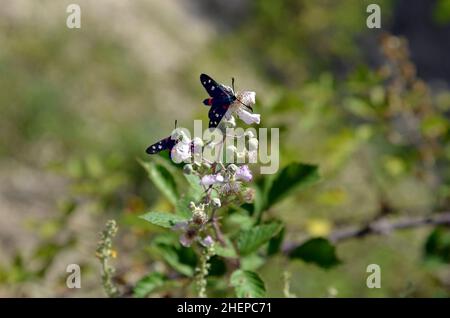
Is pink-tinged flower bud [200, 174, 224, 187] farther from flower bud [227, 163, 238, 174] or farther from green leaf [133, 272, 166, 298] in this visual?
green leaf [133, 272, 166, 298]

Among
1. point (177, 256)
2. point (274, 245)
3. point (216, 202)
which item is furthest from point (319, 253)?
point (216, 202)

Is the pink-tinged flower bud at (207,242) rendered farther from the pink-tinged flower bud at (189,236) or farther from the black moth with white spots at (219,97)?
the black moth with white spots at (219,97)

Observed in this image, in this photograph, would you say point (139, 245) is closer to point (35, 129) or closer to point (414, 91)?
point (414, 91)

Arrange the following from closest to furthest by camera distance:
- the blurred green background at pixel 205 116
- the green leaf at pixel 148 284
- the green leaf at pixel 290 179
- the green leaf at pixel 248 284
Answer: the green leaf at pixel 248 284, the green leaf at pixel 148 284, the green leaf at pixel 290 179, the blurred green background at pixel 205 116

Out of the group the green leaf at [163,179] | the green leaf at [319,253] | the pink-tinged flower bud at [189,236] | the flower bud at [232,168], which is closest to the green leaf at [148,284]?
the green leaf at [163,179]

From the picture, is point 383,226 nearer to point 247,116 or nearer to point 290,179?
point 290,179

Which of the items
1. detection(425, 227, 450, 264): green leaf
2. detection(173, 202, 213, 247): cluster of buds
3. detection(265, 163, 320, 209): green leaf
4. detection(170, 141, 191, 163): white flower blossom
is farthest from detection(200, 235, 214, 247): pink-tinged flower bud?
detection(425, 227, 450, 264): green leaf

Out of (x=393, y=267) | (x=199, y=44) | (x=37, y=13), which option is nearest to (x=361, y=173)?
(x=393, y=267)
